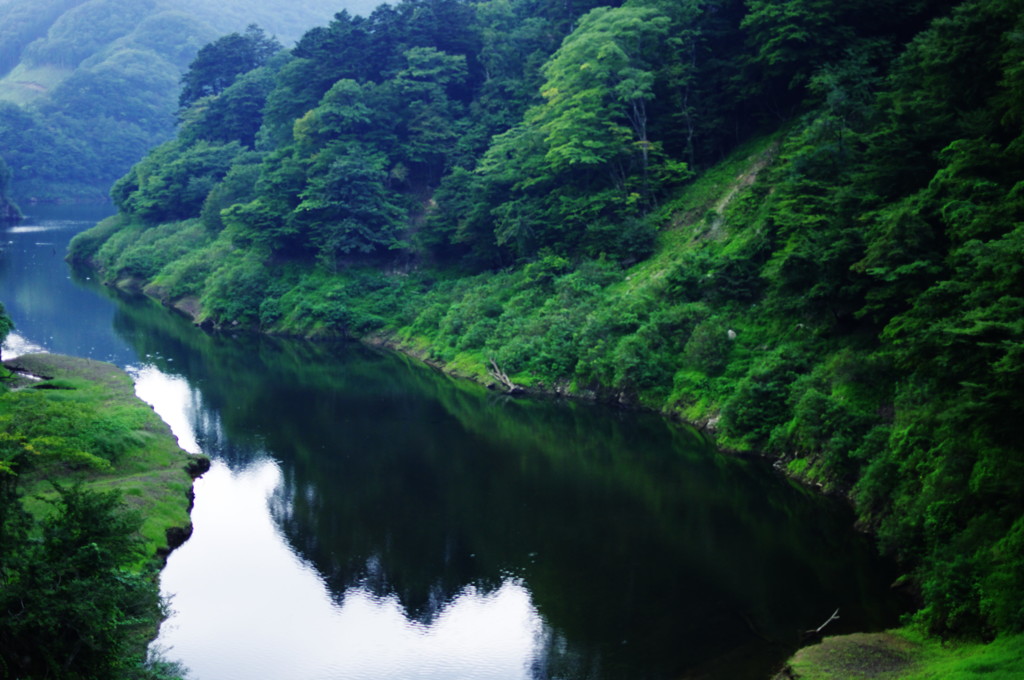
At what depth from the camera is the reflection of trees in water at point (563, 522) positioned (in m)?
21.6

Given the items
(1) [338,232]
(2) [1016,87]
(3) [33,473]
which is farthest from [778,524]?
(1) [338,232]

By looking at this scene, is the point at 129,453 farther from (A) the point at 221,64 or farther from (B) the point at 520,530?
(A) the point at 221,64

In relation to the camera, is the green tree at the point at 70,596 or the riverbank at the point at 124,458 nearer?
the green tree at the point at 70,596

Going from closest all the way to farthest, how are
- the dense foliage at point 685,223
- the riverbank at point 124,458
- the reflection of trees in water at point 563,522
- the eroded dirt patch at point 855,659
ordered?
the eroded dirt patch at point 855,659 → the reflection of trees in water at point 563,522 → the dense foliage at point 685,223 → the riverbank at point 124,458

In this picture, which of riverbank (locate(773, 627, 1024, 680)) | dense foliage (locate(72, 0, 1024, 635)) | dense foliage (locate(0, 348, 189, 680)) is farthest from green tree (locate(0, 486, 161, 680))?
dense foliage (locate(72, 0, 1024, 635))

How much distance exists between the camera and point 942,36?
1216 inches

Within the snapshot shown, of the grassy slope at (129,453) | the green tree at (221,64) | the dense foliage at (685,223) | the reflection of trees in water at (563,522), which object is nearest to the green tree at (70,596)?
the grassy slope at (129,453)

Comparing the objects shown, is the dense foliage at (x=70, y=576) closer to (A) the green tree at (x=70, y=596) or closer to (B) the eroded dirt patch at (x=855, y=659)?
(A) the green tree at (x=70, y=596)

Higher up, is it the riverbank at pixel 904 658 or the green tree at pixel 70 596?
the green tree at pixel 70 596

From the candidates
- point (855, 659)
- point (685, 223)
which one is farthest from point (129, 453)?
point (685, 223)

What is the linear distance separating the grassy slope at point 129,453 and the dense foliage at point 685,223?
1705 cm

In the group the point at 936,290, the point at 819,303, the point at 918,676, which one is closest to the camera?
the point at 918,676

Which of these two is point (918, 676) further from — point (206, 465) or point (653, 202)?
point (653, 202)

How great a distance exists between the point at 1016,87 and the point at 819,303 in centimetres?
→ 955
